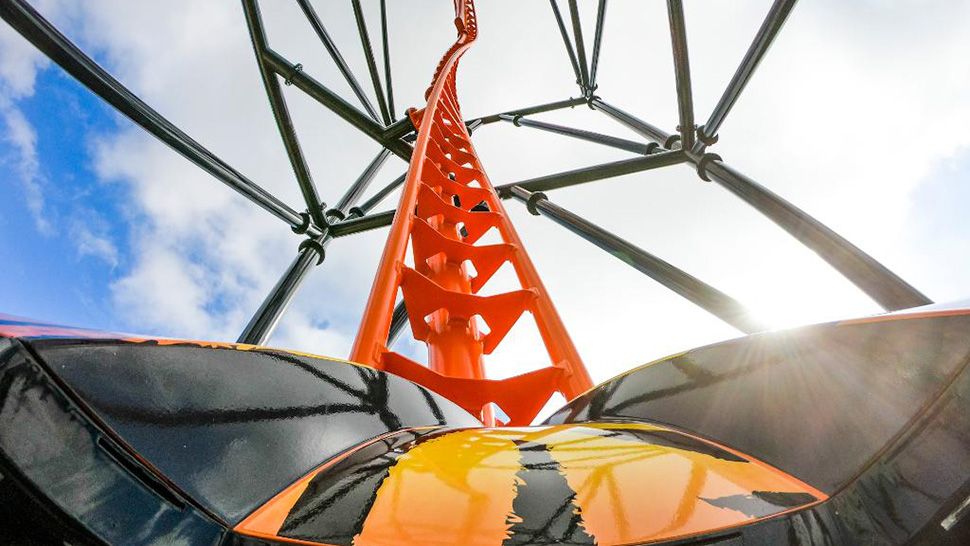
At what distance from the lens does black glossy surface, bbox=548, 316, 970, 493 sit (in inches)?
14.2

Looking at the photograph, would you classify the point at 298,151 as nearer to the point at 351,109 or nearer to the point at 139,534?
the point at 351,109

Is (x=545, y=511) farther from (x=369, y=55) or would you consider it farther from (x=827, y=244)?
(x=369, y=55)

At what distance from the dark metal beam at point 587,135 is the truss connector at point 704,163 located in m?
0.65

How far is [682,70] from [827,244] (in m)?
0.97

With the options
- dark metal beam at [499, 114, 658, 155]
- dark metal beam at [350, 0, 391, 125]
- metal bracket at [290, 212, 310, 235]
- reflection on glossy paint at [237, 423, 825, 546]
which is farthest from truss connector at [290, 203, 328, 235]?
reflection on glossy paint at [237, 423, 825, 546]

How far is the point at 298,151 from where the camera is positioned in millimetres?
2969

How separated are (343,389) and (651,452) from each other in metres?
0.36

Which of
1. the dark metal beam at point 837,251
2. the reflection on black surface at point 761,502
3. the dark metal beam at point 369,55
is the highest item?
the dark metal beam at point 369,55

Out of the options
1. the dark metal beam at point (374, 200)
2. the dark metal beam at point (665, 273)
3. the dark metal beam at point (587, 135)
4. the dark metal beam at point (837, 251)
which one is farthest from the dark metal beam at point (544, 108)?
the dark metal beam at point (837, 251)

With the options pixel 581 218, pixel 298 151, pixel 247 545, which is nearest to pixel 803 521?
pixel 247 545

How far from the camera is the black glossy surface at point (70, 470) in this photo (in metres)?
0.29

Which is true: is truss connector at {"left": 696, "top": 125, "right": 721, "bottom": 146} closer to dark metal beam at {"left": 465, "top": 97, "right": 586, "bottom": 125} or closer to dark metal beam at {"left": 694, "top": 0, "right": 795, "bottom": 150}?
dark metal beam at {"left": 694, "top": 0, "right": 795, "bottom": 150}

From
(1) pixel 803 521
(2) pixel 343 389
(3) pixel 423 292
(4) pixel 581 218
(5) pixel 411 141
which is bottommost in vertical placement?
(1) pixel 803 521

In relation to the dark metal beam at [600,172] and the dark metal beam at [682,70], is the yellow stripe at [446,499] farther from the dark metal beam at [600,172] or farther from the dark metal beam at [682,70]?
the dark metal beam at [600,172]
